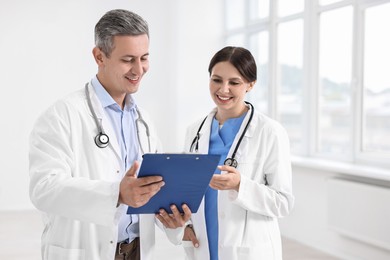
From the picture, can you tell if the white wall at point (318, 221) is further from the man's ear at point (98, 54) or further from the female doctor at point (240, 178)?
the man's ear at point (98, 54)

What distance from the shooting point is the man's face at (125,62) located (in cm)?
151

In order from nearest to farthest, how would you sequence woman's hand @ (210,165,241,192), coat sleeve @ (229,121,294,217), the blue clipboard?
1. the blue clipboard
2. woman's hand @ (210,165,241,192)
3. coat sleeve @ (229,121,294,217)

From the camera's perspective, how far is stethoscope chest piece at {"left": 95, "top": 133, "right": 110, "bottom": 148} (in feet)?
4.94

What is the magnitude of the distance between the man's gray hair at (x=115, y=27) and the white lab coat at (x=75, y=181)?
173 mm

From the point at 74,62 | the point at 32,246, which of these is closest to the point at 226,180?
the point at 32,246

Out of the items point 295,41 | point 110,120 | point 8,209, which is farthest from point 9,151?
point 110,120

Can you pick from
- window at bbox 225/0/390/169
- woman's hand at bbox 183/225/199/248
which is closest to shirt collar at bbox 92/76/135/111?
woman's hand at bbox 183/225/199/248

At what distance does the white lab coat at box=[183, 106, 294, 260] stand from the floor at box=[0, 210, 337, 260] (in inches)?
88.9

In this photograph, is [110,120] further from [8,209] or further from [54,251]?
[8,209]

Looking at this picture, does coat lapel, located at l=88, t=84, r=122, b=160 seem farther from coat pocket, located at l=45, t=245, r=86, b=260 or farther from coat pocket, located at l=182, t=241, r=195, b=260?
coat pocket, located at l=182, t=241, r=195, b=260

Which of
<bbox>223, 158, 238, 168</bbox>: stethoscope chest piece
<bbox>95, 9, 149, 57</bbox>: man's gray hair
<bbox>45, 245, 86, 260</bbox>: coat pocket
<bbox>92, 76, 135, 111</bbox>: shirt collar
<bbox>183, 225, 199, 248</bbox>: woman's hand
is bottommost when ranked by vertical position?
<bbox>183, 225, 199, 248</bbox>: woman's hand

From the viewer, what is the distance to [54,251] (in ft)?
4.83

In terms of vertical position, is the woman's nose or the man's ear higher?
the man's ear

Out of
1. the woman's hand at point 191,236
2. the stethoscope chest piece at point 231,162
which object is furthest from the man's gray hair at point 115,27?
the woman's hand at point 191,236
